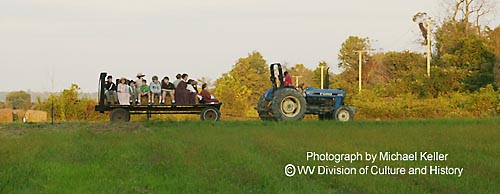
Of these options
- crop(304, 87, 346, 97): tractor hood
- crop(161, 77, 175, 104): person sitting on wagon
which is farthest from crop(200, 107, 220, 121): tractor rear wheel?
crop(304, 87, 346, 97): tractor hood

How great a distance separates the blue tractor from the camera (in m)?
22.8

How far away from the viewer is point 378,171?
34.6 feet

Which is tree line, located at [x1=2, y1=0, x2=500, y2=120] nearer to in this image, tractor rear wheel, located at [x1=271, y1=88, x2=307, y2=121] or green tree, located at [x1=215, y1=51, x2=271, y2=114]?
green tree, located at [x1=215, y1=51, x2=271, y2=114]

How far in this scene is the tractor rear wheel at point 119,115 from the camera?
22355mm

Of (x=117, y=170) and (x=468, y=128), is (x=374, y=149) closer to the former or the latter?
(x=117, y=170)

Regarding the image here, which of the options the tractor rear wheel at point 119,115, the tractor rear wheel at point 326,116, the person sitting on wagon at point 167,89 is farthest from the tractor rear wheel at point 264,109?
the tractor rear wheel at point 119,115

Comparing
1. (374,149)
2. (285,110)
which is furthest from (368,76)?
(374,149)

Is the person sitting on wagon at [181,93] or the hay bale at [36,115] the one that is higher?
the person sitting on wagon at [181,93]

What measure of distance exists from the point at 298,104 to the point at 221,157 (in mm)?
11073

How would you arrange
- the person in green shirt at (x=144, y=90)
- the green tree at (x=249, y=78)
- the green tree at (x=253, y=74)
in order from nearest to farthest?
1. the person in green shirt at (x=144, y=90)
2. the green tree at (x=249, y=78)
3. the green tree at (x=253, y=74)

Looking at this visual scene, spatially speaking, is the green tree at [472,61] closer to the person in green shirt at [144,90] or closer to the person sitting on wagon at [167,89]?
the person sitting on wagon at [167,89]

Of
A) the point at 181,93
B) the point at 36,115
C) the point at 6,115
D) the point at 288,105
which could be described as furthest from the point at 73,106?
the point at 288,105

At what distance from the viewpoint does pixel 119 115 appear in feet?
73.7

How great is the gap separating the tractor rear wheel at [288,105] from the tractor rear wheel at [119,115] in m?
4.50
